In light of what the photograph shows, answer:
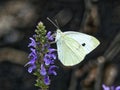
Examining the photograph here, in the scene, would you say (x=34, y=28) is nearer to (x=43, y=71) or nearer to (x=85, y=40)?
(x=85, y=40)

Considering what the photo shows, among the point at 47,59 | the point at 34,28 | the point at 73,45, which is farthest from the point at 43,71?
the point at 34,28

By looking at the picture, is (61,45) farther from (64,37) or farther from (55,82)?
(55,82)

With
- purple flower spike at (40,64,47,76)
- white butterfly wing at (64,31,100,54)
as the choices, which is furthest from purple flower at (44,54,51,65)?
white butterfly wing at (64,31,100,54)

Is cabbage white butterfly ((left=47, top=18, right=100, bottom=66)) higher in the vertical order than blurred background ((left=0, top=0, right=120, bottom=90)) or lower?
higher

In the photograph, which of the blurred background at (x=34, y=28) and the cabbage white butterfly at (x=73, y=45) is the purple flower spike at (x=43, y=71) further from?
the blurred background at (x=34, y=28)

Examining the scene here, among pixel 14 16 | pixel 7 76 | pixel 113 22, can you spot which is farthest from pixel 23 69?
pixel 113 22

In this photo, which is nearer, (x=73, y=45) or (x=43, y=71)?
(x=43, y=71)

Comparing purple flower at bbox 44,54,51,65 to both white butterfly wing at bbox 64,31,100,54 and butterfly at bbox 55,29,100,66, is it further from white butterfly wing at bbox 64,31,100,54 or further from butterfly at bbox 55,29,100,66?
white butterfly wing at bbox 64,31,100,54

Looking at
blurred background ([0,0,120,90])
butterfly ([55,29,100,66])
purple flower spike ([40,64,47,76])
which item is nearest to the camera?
purple flower spike ([40,64,47,76])

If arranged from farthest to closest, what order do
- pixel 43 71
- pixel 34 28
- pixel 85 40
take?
pixel 34 28
pixel 85 40
pixel 43 71
